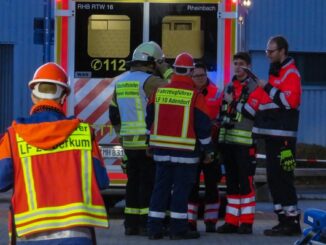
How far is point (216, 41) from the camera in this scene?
37.0 feet

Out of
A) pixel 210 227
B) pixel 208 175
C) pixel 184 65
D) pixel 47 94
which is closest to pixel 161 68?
pixel 184 65

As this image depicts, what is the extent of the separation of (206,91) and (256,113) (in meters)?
0.77

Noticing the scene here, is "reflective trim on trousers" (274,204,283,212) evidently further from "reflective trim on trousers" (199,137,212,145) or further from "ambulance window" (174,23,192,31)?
"ambulance window" (174,23,192,31)

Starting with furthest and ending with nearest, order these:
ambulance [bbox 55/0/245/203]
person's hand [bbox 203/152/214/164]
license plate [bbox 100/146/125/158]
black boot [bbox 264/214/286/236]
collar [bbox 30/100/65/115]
A: license plate [bbox 100/146/125/158] < ambulance [bbox 55/0/245/203] < black boot [bbox 264/214/286/236] < person's hand [bbox 203/152/214/164] < collar [bbox 30/100/65/115]

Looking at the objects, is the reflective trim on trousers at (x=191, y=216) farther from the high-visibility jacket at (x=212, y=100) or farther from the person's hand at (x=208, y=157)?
the high-visibility jacket at (x=212, y=100)

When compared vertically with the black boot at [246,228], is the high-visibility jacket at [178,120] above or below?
above

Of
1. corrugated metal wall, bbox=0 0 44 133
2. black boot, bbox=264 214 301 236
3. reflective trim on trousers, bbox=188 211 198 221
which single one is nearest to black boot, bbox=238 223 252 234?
black boot, bbox=264 214 301 236

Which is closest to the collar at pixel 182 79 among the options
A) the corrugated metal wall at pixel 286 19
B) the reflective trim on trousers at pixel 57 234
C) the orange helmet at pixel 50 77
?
the orange helmet at pixel 50 77

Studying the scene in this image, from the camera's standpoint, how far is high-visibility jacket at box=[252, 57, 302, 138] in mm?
9273

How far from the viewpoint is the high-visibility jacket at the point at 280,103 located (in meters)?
9.27

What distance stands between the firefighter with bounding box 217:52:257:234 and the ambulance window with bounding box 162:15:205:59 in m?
1.56

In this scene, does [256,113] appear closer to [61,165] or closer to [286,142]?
[286,142]

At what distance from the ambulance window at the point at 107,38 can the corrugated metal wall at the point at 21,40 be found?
39.5ft

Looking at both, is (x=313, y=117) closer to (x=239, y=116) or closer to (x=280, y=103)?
(x=239, y=116)
